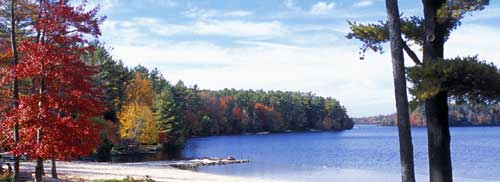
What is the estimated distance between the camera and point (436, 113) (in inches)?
347

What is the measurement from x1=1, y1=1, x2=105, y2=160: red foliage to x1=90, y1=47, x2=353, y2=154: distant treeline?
290 cm

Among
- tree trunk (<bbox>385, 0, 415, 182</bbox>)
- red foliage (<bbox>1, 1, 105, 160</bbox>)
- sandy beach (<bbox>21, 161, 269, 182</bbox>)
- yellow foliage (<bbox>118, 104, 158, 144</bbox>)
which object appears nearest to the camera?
tree trunk (<bbox>385, 0, 415, 182</bbox>)

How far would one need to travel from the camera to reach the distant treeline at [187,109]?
60.6m

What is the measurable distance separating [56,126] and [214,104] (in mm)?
115171

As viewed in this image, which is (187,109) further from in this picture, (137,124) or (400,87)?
(400,87)

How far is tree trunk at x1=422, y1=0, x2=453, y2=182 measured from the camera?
8.54 metres

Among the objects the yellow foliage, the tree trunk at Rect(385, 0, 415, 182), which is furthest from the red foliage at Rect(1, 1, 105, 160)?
the yellow foliage

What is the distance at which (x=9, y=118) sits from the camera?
14.8 meters

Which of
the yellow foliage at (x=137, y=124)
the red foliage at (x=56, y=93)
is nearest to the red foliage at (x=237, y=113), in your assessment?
the yellow foliage at (x=137, y=124)

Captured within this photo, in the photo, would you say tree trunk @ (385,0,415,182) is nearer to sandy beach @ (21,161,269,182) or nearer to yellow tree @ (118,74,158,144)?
sandy beach @ (21,161,269,182)

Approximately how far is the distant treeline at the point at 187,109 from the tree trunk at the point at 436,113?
12.7 metres

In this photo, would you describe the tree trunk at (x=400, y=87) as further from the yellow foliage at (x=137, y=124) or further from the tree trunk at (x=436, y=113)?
the yellow foliage at (x=137, y=124)

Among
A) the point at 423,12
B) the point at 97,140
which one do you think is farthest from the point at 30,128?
the point at 423,12

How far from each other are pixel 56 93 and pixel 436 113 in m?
10.8
